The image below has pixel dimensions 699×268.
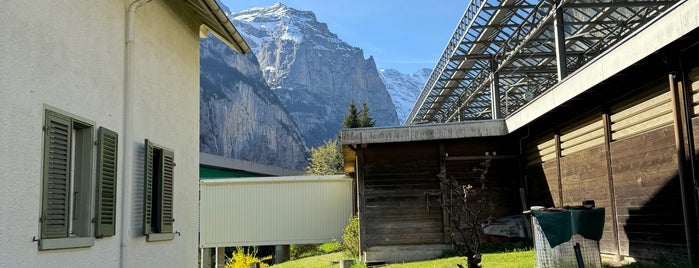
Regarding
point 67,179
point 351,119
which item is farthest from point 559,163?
point 351,119

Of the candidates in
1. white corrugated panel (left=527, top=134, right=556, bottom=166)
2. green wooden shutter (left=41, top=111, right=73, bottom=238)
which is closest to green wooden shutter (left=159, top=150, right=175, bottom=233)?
green wooden shutter (left=41, top=111, right=73, bottom=238)

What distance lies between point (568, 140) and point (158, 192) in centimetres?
760

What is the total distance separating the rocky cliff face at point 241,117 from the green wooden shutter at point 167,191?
75.1 m

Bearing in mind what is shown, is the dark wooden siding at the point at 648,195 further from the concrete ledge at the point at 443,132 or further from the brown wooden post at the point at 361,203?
the brown wooden post at the point at 361,203

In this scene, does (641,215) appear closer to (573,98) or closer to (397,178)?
(573,98)

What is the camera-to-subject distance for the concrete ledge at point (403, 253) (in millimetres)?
14258

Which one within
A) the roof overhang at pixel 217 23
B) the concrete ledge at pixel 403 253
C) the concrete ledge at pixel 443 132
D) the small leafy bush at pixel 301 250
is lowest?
the small leafy bush at pixel 301 250

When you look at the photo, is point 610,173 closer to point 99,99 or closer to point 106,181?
point 106,181

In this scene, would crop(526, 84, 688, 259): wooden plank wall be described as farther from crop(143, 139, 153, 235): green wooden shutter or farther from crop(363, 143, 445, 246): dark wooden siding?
crop(143, 139, 153, 235): green wooden shutter

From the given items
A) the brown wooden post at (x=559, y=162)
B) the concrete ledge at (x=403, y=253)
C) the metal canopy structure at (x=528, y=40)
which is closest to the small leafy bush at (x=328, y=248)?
the metal canopy structure at (x=528, y=40)

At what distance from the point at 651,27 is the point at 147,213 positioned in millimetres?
6482

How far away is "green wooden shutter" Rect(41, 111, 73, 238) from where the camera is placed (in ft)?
16.5

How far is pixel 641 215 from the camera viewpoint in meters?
→ 9.09

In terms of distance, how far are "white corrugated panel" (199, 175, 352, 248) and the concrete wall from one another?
424 inches
